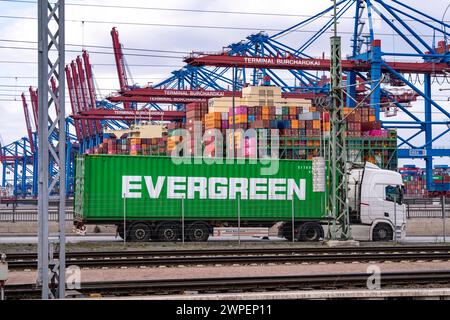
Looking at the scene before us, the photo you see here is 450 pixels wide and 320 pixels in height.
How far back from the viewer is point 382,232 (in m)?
31.8

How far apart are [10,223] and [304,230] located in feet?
46.6

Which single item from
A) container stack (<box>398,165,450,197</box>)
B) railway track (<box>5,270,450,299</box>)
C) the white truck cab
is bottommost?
railway track (<box>5,270,450,299</box>)

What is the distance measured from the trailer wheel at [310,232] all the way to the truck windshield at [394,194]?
10.3ft

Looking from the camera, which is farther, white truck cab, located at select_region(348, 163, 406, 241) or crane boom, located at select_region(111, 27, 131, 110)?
crane boom, located at select_region(111, 27, 131, 110)

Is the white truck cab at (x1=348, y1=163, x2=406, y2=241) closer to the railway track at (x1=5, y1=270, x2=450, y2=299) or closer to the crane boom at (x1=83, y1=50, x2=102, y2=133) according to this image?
the railway track at (x1=5, y1=270, x2=450, y2=299)

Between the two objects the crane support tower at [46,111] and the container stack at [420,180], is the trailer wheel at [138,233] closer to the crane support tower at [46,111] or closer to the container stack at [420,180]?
the crane support tower at [46,111]

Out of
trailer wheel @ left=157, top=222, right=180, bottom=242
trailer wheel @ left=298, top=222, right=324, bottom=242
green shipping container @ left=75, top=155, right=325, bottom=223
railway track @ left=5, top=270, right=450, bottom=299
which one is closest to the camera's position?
railway track @ left=5, top=270, right=450, bottom=299

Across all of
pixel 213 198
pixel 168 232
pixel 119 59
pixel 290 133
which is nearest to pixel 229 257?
pixel 168 232

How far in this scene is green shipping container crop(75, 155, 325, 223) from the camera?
3073cm

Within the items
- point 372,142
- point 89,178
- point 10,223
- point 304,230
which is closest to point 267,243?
point 304,230

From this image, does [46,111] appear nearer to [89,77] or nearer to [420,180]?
[89,77]

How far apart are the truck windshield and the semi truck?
0.04m

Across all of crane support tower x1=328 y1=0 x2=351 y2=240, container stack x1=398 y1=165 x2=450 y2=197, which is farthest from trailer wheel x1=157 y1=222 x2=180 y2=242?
container stack x1=398 y1=165 x2=450 y2=197
